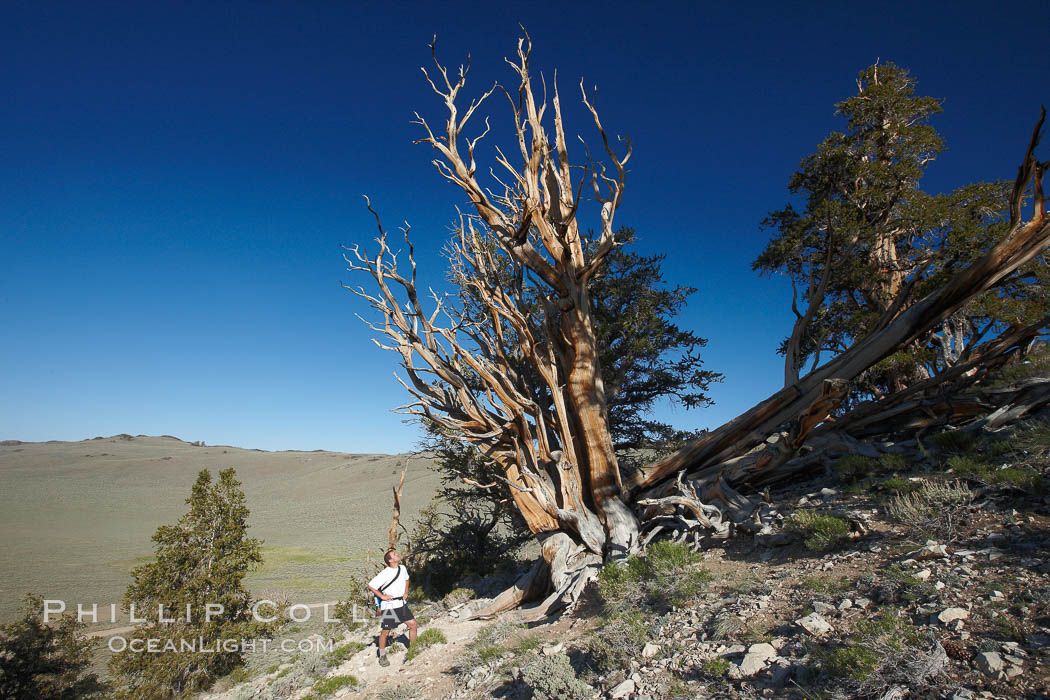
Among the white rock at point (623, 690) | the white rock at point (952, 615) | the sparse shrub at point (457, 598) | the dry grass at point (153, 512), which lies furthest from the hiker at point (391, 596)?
the dry grass at point (153, 512)

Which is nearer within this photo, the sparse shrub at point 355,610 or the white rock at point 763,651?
the white rock at point 763,651

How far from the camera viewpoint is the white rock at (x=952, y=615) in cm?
262

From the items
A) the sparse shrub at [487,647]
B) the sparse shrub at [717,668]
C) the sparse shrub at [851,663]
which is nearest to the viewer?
the sparse shrub at [851,663]

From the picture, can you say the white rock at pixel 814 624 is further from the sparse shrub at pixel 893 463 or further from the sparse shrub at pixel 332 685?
the sparse shrub at pixel 332 685

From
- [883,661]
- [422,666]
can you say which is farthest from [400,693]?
[883,661]

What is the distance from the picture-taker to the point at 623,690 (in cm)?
302

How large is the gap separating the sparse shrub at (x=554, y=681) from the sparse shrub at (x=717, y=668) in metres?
0.75

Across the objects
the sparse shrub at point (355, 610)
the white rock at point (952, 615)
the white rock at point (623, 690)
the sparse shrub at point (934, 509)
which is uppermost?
the sparse shrub at point (934, 509)

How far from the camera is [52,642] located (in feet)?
27.4

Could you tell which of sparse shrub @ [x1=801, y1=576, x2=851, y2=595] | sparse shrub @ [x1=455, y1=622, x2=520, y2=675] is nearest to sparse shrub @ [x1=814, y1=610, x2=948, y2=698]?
sparse shrub @ [x1=801, y1=576, x2=851, y2=595]

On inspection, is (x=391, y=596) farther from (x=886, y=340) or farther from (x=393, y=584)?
(x=886, y=340)

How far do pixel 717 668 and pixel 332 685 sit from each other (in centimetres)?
421

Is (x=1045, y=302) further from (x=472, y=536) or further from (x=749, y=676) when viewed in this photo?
(x=472, y=536)

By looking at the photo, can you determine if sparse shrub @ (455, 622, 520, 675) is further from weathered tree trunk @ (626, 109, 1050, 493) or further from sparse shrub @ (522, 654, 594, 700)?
weathered tree trunk @ (626, 109, 1050, 493)
